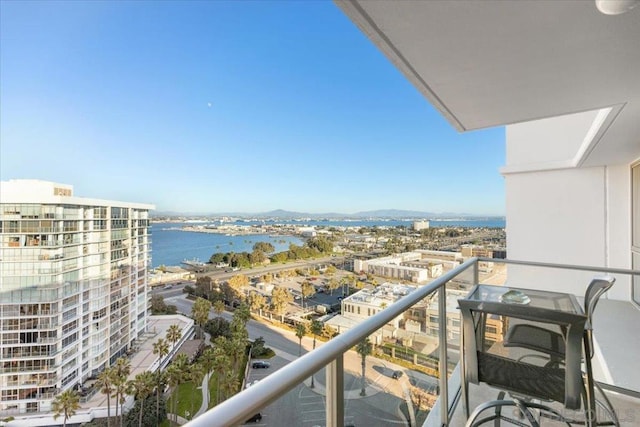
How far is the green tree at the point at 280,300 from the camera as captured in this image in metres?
18.3

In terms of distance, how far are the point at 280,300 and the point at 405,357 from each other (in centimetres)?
1755

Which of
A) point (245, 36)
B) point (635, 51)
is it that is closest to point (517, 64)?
point (635, 51)

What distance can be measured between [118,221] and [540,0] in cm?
2012

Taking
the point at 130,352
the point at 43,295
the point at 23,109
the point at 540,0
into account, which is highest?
the point at 23,109

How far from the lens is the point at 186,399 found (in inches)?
520

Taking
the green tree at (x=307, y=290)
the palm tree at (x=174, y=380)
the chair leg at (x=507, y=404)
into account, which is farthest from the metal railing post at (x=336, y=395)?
the green tree at (x=307, y=290)

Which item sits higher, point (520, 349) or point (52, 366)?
point (520, 349)

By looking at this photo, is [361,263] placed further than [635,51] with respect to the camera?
Yes

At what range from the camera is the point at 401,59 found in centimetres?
173

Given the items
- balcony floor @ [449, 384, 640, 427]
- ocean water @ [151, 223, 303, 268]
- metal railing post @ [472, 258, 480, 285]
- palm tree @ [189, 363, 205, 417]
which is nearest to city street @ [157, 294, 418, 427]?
balcony floor @ [449, 384, 640, 427]

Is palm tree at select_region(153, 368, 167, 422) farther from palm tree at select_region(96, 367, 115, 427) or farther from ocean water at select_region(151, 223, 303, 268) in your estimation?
ocean water at select_region(151, 223, 303, 268)

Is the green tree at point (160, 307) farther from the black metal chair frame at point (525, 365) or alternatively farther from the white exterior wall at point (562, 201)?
the black metal chair frame at point (525, 365)

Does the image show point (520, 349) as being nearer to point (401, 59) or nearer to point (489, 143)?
point (401, 59)

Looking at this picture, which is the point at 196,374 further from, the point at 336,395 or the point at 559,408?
the point at 336,395
